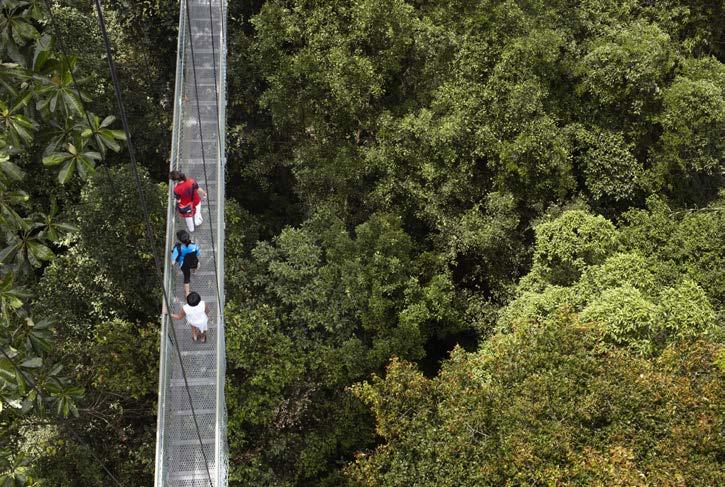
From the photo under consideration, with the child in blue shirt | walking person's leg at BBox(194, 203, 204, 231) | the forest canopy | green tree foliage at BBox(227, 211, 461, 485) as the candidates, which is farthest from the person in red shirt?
green tree foliage at BBox(227, 211, 461, 485)

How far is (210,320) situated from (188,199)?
64.0 inches

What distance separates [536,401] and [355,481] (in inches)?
106

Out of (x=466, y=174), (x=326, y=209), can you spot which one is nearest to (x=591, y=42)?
(x=466, y=174)

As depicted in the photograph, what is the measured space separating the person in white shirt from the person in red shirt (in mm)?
1320

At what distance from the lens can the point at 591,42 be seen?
13.4 m

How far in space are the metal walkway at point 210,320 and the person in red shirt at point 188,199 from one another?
132mm

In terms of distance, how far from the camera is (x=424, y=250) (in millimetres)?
13281

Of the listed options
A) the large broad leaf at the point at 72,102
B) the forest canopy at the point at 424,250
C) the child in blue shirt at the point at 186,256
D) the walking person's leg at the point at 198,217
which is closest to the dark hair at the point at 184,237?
the child in blue shirt at the point at 186,256

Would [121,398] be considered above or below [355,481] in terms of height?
above

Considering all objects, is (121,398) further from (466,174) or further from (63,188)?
(466,174)

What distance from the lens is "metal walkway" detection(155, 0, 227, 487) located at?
8219 mm

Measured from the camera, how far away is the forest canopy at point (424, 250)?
964 centimetres

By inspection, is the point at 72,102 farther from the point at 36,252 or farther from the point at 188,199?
the point at 188,199

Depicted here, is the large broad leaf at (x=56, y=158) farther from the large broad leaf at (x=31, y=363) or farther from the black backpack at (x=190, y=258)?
the black backpack at (x=190, y=258)
